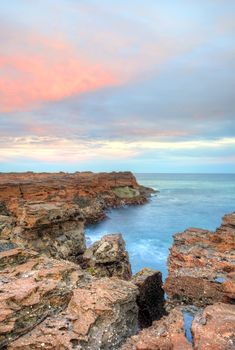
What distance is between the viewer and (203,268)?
10531 millimetres

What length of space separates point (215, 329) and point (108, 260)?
1121cm

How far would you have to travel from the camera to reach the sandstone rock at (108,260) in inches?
663

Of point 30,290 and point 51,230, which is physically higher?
point 30,290

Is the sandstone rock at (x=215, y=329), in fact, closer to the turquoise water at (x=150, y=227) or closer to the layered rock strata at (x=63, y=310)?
the layered rock strata at (x=63, y=310)

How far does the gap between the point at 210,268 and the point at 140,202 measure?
7469 cm

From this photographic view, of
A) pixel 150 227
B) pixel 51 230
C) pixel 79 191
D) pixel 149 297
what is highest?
pixel 51 230

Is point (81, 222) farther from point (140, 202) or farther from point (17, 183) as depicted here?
point (140, 202)

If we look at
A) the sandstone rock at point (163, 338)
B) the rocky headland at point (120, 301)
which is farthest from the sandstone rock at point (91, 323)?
the sandstone rock at point (163, 338)

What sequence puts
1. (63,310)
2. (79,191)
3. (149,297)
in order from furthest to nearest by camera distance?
1. (79,191)
2. (149,297)
3. (63,310)

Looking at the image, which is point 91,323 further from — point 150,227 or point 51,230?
point 150,227

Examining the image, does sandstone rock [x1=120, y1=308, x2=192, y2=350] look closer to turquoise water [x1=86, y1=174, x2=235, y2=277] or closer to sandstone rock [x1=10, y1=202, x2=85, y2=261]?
sandstone rock [x1=10, y1=202, x2=85, y2=261]

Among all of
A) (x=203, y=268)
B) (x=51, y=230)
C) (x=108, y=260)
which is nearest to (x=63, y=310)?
(x=203, y=268)

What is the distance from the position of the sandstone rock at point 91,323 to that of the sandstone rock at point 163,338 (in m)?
0.87

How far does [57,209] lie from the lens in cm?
1948
